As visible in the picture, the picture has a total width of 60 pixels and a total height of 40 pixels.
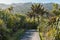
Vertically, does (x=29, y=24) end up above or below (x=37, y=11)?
below

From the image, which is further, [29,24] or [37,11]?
[37,11]

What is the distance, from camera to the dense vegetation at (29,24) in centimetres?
1619

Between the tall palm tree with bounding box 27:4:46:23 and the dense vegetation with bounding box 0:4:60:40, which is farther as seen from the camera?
the tall palm tree with bounding box 27:4:46:23

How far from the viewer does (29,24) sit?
35.8m

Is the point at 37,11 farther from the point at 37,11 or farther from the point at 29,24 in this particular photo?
the point at 29,24

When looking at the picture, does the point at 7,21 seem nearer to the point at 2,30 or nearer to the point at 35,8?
the point at 2,30

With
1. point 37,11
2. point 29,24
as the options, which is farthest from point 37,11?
point 29,24

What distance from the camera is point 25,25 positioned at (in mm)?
33938

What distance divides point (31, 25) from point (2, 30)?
1767 centimetres

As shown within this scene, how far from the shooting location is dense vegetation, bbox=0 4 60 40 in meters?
16.2

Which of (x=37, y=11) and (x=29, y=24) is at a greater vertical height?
(x=37, y=11)

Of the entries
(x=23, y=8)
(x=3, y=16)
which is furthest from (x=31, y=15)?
(x=23, y=8)

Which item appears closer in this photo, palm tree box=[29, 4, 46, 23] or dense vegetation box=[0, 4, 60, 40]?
dense vegetation box=[0, 4, 60, 40]

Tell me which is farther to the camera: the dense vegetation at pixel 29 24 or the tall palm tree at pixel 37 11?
the tall palm tree at pixel 37 11
